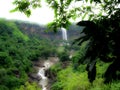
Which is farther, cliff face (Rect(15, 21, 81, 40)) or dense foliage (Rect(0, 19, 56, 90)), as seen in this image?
cliff face (Rect(15, 21, 81, 40))

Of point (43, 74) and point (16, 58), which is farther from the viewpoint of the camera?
point (16, 58)

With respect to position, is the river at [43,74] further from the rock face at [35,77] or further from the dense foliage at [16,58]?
the dense foliage at [16,58]

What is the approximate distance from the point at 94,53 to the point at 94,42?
0.16 meters

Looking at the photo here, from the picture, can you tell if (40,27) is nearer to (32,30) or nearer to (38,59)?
(32,30)

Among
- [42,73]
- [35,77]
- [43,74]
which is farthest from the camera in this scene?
[42,73]

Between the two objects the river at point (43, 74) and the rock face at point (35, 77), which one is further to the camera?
the rock face at point (35, 77)

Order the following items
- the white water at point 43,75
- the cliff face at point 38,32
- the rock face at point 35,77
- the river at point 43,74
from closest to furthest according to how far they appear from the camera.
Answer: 1. the river at point 43,74
2. the white water at point 43,75
3. the rock face at point 35,77
4. the cliff face at point 38,32

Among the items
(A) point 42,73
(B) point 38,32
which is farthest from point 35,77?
(B) point 38,32

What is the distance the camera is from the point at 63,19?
6.33 meters

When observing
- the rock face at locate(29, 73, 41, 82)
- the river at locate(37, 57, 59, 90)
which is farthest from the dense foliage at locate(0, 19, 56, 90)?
the river at locate(37, 57, 59, 90)

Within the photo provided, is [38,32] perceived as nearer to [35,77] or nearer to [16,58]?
[16,58]

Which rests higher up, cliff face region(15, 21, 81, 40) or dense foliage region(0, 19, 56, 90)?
cliff face region(15, 21, 81, 40)

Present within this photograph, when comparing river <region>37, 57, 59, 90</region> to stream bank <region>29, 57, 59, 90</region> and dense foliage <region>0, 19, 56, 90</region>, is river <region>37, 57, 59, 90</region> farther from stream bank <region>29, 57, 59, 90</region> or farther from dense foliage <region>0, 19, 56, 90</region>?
dense foliage <region>0, 19, 56, 90</region>

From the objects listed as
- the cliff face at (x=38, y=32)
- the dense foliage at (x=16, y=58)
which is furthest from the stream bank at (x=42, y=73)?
the cliff face at (x=38, y=32)
